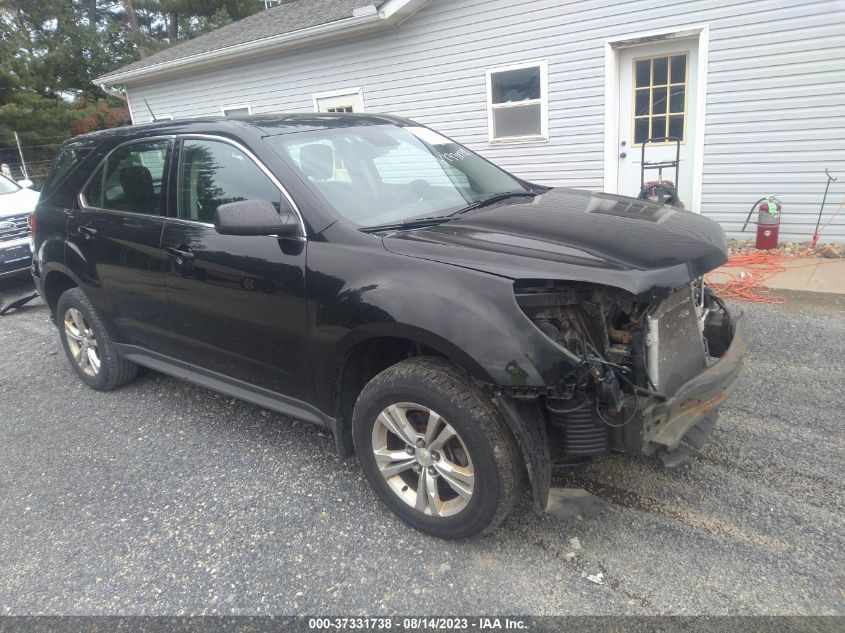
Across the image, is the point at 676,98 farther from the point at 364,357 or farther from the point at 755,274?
the point at 364,357

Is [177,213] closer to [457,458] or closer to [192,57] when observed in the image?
[457,458]

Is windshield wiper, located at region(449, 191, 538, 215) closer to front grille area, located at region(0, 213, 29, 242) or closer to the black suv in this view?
the black suv

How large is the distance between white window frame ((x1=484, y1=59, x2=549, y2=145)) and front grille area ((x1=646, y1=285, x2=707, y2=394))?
672 centimetres

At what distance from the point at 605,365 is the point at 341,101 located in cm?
992

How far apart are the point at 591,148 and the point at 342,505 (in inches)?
278

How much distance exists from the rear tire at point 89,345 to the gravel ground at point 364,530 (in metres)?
0.50

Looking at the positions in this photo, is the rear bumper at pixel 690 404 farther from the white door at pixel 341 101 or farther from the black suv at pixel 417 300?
the white door at pixel 341 101

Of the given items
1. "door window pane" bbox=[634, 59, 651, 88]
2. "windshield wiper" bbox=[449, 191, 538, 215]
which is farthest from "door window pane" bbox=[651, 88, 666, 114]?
"windshield wiper" bbox=[449, 191, 538, 215]

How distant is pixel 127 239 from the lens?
3730 millimetres

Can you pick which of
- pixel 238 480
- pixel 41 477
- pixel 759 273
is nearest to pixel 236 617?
pixel 238 480

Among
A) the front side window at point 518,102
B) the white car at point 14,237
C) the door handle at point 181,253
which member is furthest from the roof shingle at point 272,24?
the door handle at point 181,253

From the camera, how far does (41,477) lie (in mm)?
3514

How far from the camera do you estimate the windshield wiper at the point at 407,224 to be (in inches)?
113

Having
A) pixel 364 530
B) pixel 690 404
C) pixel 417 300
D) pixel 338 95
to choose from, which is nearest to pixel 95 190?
pixel 417 300
